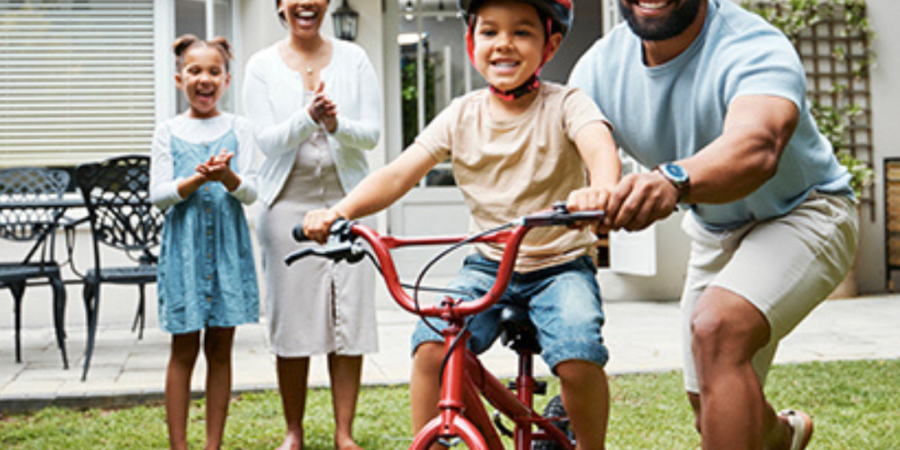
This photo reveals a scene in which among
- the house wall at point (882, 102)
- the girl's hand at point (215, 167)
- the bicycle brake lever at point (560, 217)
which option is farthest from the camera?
the house wall at point (882, 102)

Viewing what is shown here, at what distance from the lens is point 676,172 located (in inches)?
82.4

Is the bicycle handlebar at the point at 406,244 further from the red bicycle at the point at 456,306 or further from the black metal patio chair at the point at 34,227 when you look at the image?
the black metal patio chair at the point at 34,227

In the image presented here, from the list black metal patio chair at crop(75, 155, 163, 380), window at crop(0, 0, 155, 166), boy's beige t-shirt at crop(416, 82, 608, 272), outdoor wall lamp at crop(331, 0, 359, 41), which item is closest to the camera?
boy's beige t-shirt at crop(416, 82, 608, 272)

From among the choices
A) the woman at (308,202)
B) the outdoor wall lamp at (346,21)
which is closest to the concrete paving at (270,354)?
the woman at (308,202)

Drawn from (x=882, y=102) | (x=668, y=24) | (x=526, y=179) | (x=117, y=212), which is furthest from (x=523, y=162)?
(x=882, y=102)

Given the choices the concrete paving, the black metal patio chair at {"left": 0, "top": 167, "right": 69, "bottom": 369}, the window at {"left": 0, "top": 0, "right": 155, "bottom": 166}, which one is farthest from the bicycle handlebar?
the window at {"left": 0, "top": 0, "right": 155, "bottom": 166}

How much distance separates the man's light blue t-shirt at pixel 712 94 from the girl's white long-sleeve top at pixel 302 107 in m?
1.36

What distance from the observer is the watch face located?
6.81ft

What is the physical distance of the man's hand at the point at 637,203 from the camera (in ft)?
6.54

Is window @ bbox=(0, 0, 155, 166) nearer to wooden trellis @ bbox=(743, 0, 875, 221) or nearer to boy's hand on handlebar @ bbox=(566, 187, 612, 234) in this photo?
wooden trellis @ bbox=(743, 0, 875, 221)

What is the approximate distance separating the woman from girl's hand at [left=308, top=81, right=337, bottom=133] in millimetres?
135

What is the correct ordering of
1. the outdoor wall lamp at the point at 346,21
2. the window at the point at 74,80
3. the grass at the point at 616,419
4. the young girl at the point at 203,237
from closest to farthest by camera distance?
the young girl at the point at 203,237, the grass at the point at 616,419, the window at the point at 74,80, the outdoor wall lamp at the point at 346,21

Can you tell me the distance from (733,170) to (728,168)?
14 millimetres

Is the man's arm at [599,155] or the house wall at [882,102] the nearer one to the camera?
the man's arm at [599,155]
